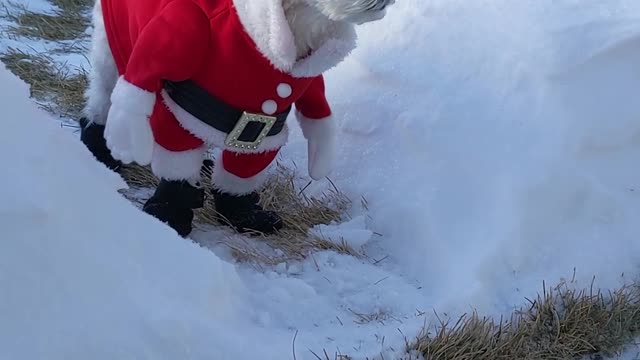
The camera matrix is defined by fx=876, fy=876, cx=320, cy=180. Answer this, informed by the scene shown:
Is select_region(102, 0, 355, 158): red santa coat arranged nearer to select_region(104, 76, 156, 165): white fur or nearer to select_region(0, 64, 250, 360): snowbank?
select_region(104, 76, 156, 165): white fur

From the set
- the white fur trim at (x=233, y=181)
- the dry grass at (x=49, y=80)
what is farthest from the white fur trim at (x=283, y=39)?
the dry grass at (x=49, y=80)

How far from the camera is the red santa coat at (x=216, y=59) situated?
1.70 meters

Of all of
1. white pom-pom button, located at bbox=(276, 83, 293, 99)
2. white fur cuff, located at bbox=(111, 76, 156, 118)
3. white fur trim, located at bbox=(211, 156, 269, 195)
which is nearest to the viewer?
white fur cuff, located at bbox=(111, 76, 156, 118)

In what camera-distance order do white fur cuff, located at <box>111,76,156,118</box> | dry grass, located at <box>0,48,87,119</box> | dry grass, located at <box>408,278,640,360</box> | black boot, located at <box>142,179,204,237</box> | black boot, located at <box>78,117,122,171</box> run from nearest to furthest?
dry grass, located at <box>408,278,640,360</box> < white fur cuff, located at <box>111,76,156,118</box> < black boot, located at <box>142,179,204,237</box> < black boot, located at <box>78,117,122,171</box> < dry grass, located at <box>0,48,87,119</box>

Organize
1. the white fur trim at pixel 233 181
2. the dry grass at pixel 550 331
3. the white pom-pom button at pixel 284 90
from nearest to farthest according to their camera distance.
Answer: the dry grass at pixel 550 331
the white pom-pom button at pixel 284 90
the white fur trim at pixel 233 181

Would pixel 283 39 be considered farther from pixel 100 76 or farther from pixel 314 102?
pixel 100 76

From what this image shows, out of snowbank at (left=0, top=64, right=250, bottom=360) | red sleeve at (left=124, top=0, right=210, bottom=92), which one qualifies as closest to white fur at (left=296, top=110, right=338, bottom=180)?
red sleeve at (left=124, top=0, right=210, bottom=92)

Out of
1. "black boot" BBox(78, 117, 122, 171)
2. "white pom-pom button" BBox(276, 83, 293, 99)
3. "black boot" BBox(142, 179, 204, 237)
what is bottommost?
"black boot" BBox(78, 117, 122, 171)

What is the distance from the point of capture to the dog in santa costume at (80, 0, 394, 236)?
1701 millimetres

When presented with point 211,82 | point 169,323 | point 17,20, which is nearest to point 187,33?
point 211,82

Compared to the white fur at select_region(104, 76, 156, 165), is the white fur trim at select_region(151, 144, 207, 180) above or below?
below

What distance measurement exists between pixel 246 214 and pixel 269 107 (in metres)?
0.32

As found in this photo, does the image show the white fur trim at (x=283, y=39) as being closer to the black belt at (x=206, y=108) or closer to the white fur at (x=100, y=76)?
Result: the black belt at (x=206, y=108)

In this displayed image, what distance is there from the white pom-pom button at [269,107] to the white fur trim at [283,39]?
0.08 metres
